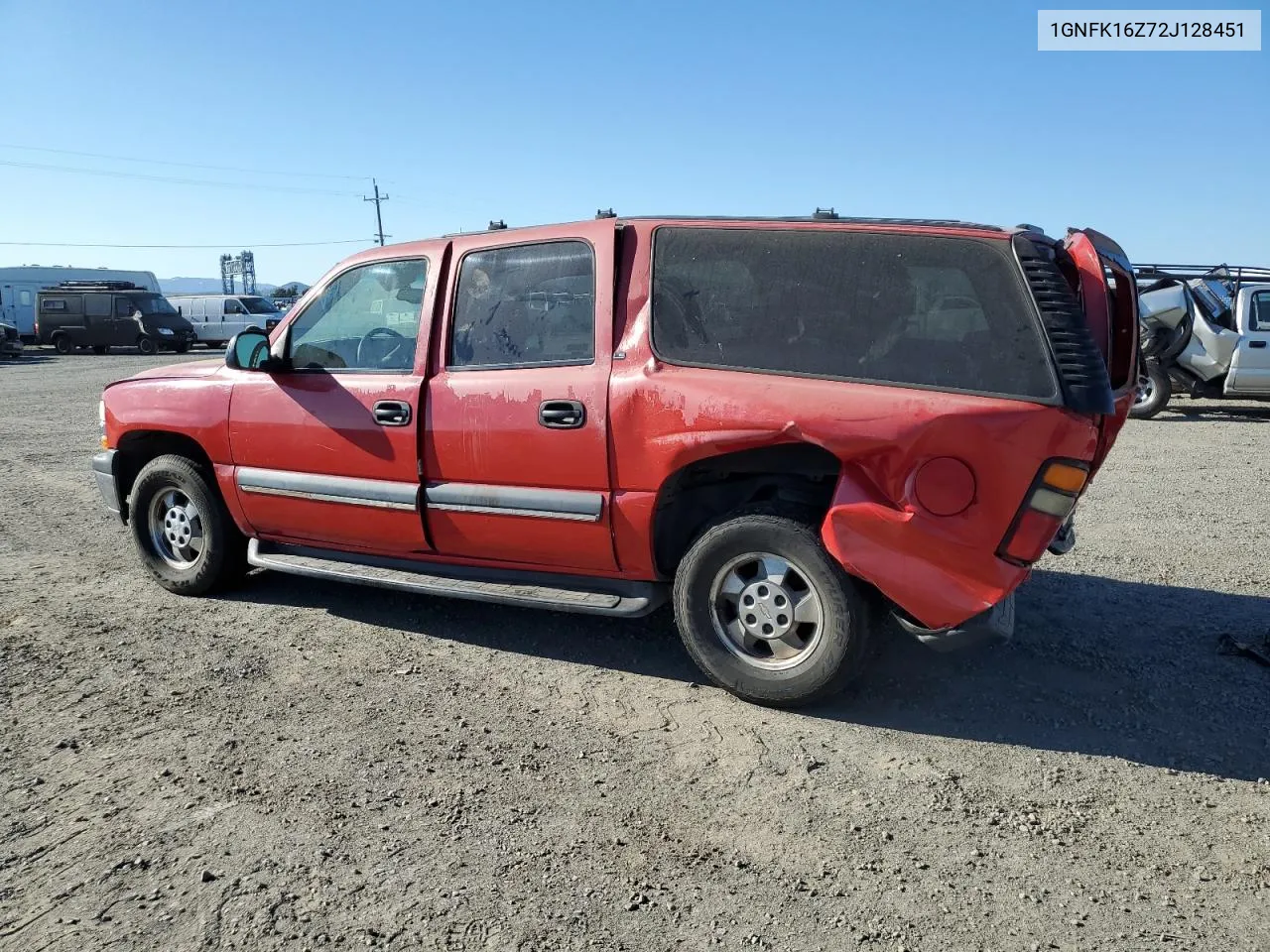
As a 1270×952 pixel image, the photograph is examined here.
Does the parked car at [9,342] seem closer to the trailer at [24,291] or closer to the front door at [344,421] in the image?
the trailer at [24,291]

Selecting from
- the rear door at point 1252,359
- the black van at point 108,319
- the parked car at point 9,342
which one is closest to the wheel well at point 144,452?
the rear door at point 1252,359

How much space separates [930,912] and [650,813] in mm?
922

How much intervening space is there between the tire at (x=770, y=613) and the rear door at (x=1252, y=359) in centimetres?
1218

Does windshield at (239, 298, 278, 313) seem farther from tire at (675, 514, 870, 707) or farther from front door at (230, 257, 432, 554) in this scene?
tire at (675, 514, 870, 707)

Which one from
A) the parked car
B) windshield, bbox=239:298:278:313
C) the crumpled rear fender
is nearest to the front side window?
the crumpled rear fender

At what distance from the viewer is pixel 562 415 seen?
422cm

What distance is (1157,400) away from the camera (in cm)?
1357

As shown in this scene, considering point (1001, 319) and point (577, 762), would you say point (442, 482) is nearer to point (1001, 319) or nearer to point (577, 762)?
point (577, 762)

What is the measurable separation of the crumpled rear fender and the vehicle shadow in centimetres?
55

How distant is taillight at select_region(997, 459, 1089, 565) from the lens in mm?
3475

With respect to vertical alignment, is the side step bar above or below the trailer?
below

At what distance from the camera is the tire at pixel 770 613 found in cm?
379

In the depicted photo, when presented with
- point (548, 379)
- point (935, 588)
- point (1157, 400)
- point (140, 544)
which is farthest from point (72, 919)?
point (1157, 400)

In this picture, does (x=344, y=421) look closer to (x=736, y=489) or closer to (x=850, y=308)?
(x=736, y=489)
